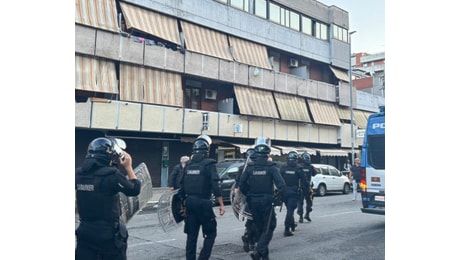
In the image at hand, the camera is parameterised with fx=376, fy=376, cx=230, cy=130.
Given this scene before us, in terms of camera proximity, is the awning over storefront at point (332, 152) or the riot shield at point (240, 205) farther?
the awning over storefront at point (332, 152)

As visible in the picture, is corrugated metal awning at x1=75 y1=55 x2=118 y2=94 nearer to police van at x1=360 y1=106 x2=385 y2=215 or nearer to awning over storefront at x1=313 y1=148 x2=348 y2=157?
police van at x1=360 y1=106 x2=385 y2=215

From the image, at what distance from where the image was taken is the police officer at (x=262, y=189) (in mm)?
5695

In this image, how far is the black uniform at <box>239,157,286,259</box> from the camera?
5.70m

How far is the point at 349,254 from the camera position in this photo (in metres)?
6.07

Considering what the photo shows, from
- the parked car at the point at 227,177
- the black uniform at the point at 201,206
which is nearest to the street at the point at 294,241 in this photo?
the black uniform at the point at 201,206

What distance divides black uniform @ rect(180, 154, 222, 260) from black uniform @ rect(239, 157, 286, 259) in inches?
34.9

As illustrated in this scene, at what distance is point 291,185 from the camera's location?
8055mm

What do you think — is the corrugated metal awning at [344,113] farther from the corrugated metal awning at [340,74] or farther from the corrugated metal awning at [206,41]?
the corrugated metal awning at [206,41]

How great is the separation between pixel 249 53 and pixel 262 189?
16.5 metres

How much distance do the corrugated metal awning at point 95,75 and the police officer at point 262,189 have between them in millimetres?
10484

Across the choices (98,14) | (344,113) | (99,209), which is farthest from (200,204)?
(344,113)

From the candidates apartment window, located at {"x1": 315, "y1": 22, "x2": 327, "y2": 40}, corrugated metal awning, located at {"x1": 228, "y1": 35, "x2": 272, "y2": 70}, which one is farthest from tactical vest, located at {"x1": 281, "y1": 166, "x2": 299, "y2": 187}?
apartment window, located at {"x1": 315, "y1": 22, "x2": 327, "y2": 40}

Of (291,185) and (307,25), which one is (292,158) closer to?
(291,185)
